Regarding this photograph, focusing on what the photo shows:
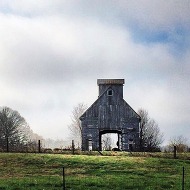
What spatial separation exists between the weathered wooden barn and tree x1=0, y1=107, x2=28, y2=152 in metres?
20.5

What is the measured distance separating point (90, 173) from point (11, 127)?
4577 cm

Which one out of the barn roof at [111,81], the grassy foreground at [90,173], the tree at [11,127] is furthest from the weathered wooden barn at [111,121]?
the tree at [11,127]

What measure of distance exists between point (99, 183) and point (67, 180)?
181 cm

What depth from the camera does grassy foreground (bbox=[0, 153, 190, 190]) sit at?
17.8 m

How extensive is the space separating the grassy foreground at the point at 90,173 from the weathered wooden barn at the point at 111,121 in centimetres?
1516

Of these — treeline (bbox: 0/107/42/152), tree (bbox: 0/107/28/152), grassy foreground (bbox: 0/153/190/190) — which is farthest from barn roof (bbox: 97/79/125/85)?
tree (bbox: 0/107/28/152)

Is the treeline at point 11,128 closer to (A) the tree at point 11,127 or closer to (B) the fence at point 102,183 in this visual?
(A) the tree at point 11,127

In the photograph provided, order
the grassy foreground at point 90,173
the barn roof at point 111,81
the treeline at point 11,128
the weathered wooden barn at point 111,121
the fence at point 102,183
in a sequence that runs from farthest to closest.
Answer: the treeline at point 11,128 → the barn roof at point 111,81 → the weathered wooden barn at point 111,121 → the grassy foreground at point 90,173 → the fence at point 102,183

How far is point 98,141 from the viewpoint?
148 feet

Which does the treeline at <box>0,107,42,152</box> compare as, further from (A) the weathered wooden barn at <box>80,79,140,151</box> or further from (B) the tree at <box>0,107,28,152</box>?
(A) the weathered wooden barn at <box>80,79,140,151</box>

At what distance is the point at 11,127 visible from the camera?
66188mm

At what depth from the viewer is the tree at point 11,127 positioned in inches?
2499

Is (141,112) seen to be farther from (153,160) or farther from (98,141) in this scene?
(153,160)

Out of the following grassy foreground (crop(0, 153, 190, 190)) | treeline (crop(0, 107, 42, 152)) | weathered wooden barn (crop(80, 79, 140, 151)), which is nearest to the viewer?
grassy foreground (crop(0, 153, 190, 190))
